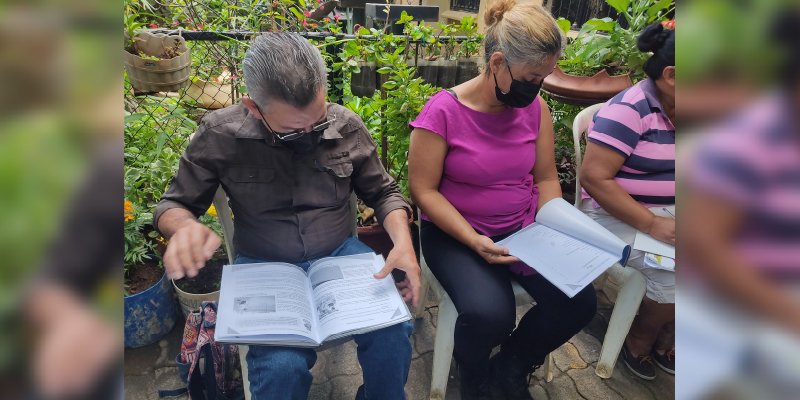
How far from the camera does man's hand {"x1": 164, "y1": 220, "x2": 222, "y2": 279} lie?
1.46m

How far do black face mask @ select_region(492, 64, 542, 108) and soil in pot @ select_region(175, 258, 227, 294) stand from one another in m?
1.60

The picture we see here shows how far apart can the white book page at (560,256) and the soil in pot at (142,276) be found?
1588mm

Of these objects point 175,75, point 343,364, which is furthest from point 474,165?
point 175,75

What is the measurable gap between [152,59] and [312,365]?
1.51m

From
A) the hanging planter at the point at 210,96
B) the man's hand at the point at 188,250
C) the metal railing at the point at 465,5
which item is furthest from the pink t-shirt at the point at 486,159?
the metal railing at the point at 465,5

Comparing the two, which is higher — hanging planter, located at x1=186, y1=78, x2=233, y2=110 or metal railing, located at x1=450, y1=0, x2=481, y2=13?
metal railing, located at x1=450, y1=0, x2=481, y2=13

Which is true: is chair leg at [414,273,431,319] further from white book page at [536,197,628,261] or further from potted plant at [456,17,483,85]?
potted plant at [456,17,483,85]

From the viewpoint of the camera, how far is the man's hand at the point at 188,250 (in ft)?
4.81

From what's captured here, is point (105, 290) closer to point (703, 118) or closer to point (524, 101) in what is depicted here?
point (703, 118)

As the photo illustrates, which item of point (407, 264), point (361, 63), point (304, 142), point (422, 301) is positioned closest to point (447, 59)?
point (361, 63)

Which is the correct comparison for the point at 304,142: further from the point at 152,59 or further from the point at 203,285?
the point at 203,285

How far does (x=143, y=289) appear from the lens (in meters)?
2.19

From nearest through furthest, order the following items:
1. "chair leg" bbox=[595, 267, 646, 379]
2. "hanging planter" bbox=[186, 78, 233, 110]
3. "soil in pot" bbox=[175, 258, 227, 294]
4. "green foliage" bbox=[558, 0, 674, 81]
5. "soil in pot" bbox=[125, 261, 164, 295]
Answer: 1. "chair leg" bbox=[595, 267, 646, 379]
2. "soil in pot" bbox=[125, 261, 164, 295]
3. "soil in pot" bbox=[175, 258, 227, 294]
4. "green foliage" bbox=[558, 0, 674, 81]
5. "hanging planter" bbox=[186, 78, 233, 110]

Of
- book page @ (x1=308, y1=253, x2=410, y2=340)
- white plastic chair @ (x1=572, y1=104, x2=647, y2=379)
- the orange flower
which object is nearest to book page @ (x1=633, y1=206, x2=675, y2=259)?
white plastic chair @ (x1=572, y1=104, x2=647, y2=379)
